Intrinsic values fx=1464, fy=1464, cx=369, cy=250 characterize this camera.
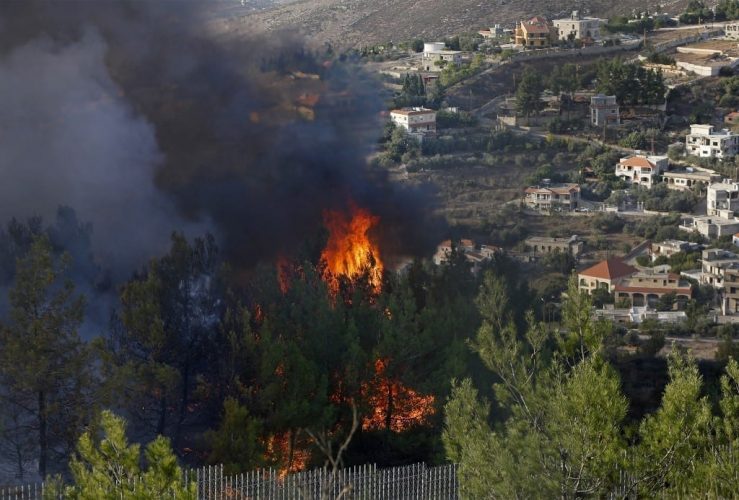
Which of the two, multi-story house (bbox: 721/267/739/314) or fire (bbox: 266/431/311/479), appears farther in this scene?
multi-story house (bbox: 721/267/739/314)

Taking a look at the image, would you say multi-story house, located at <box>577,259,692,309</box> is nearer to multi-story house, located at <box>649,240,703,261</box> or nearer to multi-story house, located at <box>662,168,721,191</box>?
multi-story house, located at <box>649,240,703,261</box>

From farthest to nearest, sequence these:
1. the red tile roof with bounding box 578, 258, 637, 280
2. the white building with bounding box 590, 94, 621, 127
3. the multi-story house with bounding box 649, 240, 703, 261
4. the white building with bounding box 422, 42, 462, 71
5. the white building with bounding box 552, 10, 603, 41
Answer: the white building with bounding box 552, 10, 603, 41 → the white building with bounding box 422, 42, 462, 71 → the white building with bounding box 590, 94, 621, 127 → the multi-story house with bounding box 649, 240, 703, 261 → the red tile roof with bounding box 578, 258, 637, 280

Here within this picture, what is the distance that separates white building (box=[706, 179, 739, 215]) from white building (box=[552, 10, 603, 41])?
756 inches

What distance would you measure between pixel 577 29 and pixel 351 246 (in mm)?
36412

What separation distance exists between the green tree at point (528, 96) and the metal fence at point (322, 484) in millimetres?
34118

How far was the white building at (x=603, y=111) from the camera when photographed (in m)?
51.9

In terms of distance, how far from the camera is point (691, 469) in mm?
15312

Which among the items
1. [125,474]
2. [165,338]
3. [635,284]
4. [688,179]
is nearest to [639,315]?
[635,284]

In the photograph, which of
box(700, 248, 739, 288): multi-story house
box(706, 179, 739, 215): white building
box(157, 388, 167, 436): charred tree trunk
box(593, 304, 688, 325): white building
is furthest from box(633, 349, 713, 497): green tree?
box(706, 179, 739, 215): white building

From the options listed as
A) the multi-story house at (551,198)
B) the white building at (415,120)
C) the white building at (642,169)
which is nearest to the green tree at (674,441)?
the multi-story house at (551,198)

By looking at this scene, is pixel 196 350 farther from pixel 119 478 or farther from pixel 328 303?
pixel 119 478

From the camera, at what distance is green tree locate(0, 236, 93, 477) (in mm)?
18453

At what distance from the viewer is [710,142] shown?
48.1 meters

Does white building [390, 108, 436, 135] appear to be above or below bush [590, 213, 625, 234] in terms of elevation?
above
